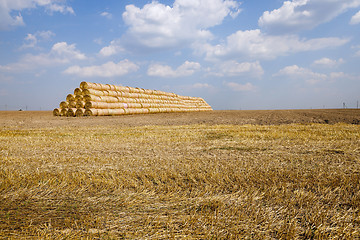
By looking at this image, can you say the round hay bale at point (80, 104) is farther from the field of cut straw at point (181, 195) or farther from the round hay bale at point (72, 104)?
the field of cut straw at point (181, 195)

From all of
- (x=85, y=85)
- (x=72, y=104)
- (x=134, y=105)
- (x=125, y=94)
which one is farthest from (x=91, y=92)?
(x=134, y=105)

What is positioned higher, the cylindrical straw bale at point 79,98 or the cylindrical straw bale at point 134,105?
the cylindrical straw bale at point 79,98

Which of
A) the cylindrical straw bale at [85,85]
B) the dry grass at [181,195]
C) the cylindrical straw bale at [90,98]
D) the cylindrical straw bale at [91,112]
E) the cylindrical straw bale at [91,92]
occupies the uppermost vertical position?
the cylindrical straw bale at [85,85]

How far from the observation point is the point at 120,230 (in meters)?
1.40

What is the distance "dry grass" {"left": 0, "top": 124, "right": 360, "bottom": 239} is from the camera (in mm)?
1408

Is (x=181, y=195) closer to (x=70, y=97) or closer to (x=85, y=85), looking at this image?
(x=85, y=85)

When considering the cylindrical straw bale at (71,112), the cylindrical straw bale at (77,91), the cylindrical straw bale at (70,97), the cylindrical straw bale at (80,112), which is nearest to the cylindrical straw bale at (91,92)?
the cylindrical straw bale at (77,91)

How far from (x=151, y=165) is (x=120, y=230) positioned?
1.40 m

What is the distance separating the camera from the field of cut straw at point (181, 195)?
4.61ft

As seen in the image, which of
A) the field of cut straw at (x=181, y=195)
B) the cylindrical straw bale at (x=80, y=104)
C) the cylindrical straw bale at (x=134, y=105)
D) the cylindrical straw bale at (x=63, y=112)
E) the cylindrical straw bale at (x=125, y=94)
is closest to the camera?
the field of cut straw at (x=181, y=195)

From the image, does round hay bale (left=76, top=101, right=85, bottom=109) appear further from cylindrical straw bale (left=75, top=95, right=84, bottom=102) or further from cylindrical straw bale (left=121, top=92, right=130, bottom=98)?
cylindrical straw bale (left=121, top=92, right=130, bottom=98)

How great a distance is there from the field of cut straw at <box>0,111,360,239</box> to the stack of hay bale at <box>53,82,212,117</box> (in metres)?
12.9

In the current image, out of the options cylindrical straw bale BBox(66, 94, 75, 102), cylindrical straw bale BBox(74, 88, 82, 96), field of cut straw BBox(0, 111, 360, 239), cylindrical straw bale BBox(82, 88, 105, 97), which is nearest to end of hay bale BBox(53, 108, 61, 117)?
cylindrical straw bale BBox(66, 94, 75, 102)

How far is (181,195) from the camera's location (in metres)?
1.95
